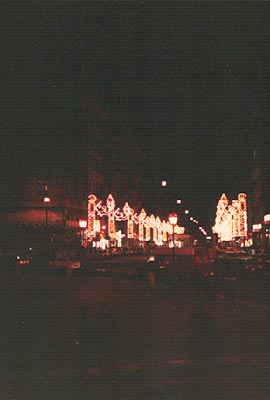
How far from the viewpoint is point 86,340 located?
14703mm

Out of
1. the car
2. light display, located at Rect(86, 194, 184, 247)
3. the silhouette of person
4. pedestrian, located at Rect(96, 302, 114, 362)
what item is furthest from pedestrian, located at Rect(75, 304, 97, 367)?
light display, located at Rect(86, 194, 184, 247)

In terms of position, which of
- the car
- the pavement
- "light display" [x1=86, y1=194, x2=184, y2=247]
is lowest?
the pavement

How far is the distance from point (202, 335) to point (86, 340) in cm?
269

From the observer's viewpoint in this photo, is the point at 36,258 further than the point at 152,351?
Yes

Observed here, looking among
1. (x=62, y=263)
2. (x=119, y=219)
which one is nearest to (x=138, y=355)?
(x=62, y=263)

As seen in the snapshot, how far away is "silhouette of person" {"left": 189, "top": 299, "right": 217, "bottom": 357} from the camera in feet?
44.1

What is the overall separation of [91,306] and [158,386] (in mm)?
11893

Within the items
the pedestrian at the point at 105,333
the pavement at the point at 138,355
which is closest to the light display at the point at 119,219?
the pavement at the point at 138,355

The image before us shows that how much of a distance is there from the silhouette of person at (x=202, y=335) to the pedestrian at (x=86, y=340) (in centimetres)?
208

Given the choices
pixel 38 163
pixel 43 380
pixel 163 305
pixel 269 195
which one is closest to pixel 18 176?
pixel 38 163

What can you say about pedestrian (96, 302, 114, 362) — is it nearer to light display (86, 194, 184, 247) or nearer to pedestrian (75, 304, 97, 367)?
pedestrian (75, 304, 97, 367)

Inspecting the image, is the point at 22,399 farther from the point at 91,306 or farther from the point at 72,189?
the point at 72,189

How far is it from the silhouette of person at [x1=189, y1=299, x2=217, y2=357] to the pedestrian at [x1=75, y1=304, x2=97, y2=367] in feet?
6.81

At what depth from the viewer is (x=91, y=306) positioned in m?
21.9
